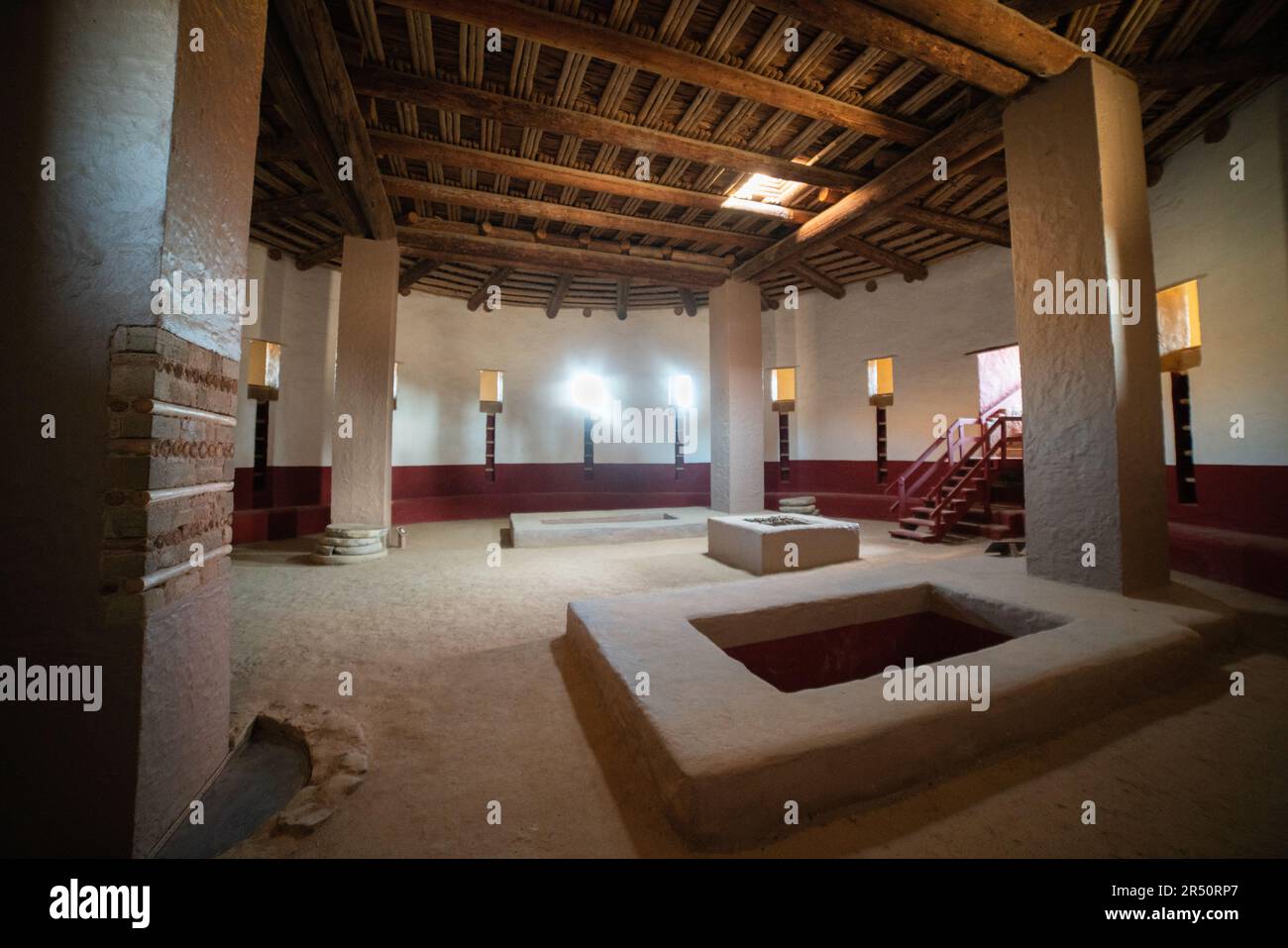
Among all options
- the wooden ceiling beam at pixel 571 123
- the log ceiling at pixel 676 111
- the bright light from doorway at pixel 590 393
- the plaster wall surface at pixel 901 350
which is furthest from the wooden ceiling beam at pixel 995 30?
the bright light from doorway at pixel 590 393

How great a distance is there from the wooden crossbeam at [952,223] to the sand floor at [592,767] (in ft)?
19.4

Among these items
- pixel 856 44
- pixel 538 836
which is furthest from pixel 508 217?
pixel 538 836

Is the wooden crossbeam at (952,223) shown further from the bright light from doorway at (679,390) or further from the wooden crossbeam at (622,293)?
the bright light from doorway at (679,390)

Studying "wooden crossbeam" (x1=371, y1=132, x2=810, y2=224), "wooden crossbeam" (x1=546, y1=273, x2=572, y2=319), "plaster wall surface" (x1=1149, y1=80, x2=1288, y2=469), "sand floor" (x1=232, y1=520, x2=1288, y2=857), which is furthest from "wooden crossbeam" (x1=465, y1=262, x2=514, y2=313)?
"plaster wall surface" (x1=1149, y1=80, x2=1288, y2=469)

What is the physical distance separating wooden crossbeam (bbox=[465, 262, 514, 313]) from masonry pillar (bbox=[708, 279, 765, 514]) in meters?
4.49

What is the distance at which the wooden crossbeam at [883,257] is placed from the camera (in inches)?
340

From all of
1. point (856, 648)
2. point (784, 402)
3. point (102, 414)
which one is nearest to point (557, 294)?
point (784, 402)

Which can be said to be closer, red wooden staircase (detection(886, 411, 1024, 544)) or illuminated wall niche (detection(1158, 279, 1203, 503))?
illuminated wall niche (detection(1158, 279, 1203, 503))

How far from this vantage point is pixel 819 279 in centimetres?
1010

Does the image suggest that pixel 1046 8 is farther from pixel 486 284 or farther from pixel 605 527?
pixel 486 284

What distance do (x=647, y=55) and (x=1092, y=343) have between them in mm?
4553

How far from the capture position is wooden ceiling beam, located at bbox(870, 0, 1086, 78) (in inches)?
147

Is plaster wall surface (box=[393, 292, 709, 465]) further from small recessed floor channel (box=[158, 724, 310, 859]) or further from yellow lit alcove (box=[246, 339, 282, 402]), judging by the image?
small recessed floor channel (box=[158, 724, 310, 859])

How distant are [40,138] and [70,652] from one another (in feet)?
6.12
